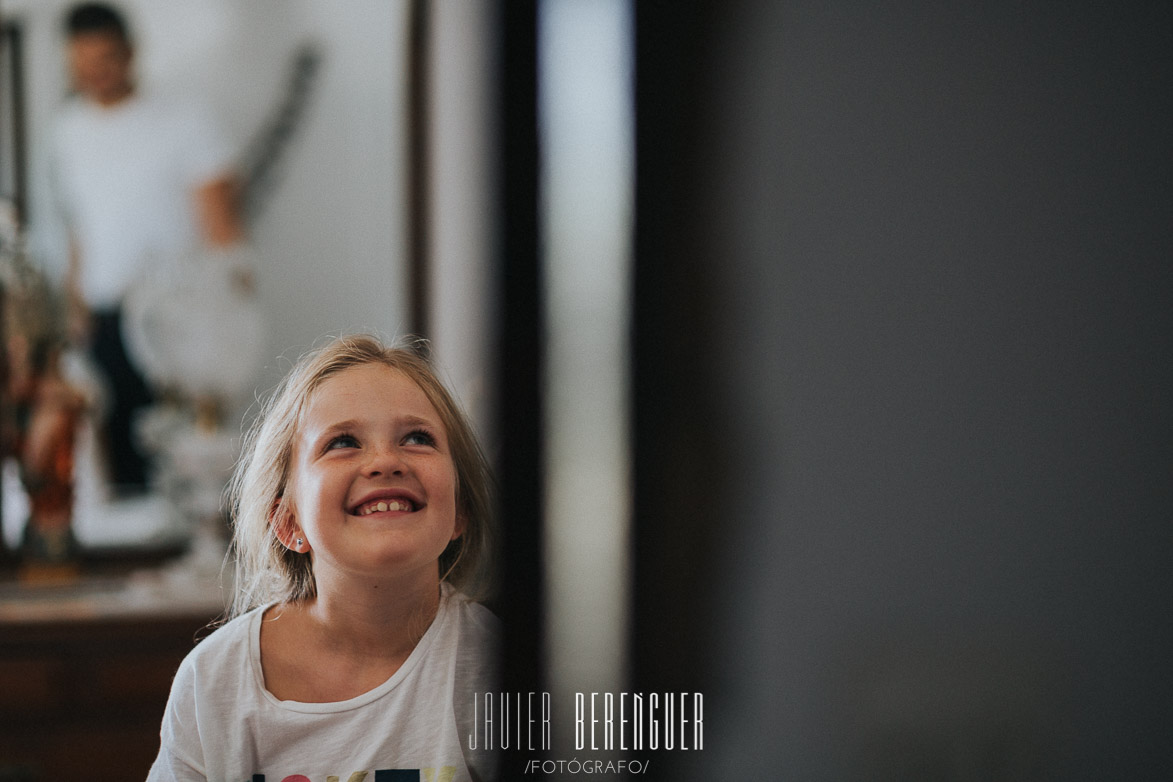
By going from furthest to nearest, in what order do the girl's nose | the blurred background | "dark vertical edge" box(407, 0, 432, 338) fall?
1. "dark vertical edge" box(407, 0, 432, 338)
2. the blurred background
3. the girl's nose

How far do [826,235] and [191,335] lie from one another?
118 centimetres

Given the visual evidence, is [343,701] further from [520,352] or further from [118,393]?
[118,393]

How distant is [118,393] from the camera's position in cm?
153

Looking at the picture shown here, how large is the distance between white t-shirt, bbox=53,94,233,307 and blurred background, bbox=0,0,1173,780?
1.02 meters

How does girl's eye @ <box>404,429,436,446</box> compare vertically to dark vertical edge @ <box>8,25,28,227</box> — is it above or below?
below

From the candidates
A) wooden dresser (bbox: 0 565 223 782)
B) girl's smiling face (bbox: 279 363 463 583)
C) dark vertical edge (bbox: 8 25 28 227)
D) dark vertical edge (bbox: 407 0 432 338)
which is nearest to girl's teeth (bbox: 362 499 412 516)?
girl's smiling face (bbox: 279 363 463 583)

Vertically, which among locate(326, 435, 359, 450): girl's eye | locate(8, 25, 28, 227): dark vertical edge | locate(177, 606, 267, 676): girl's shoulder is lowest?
locate(177, 606, 267, 676): girl's shoulder

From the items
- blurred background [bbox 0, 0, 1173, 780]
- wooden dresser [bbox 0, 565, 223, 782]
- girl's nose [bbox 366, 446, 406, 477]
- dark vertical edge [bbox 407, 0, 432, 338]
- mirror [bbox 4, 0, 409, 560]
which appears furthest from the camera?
mirror [bbox 4, 0, 409, 560]

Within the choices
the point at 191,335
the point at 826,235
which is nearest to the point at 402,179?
the point at 191,335

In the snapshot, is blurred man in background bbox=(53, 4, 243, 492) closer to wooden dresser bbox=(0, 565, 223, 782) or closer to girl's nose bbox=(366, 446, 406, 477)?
wooden dresser bbox=(0, 565, 223, 782)

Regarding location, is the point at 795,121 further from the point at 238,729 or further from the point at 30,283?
the point at 30,283

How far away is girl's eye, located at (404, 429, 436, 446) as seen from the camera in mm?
532

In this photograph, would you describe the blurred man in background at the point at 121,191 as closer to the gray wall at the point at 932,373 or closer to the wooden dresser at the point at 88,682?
the wooden dresser at the point at 88,682

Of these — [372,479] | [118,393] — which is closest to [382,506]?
[372,479]
